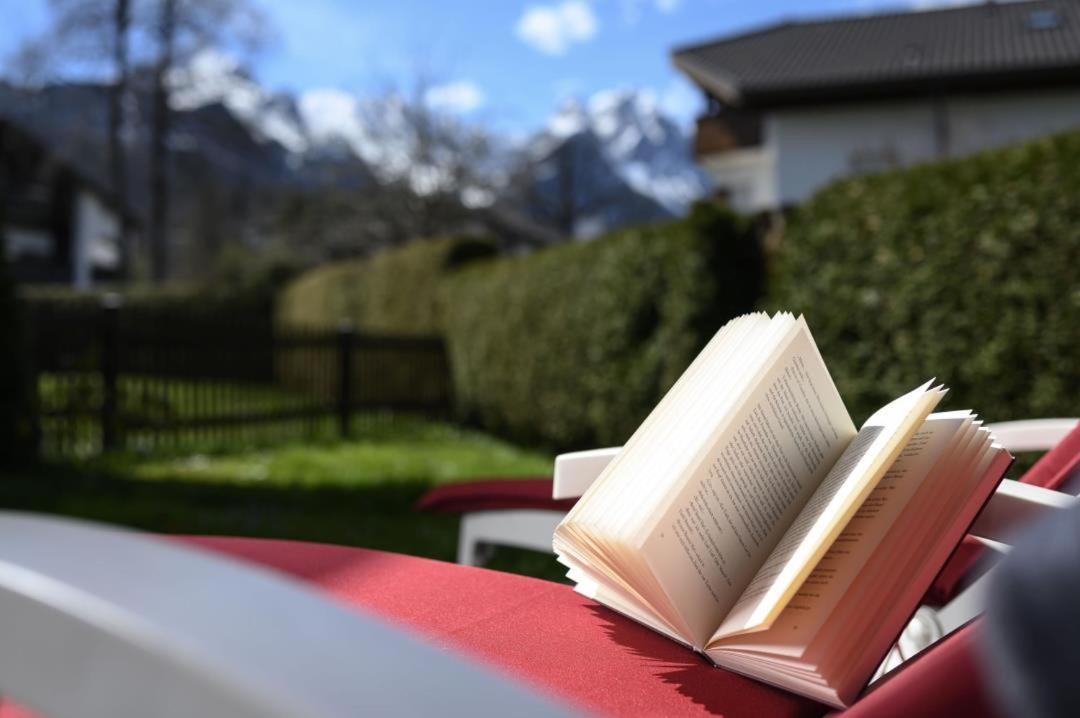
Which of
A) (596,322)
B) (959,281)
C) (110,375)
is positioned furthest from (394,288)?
(959,281)

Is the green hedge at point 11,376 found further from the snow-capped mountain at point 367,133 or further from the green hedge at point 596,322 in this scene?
the snow-capped mountain at point 367,133

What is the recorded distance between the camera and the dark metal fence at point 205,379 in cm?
786

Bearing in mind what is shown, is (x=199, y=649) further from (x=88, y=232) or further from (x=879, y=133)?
(x=88, y=232)

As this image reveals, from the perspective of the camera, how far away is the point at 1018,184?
4234 millimetres

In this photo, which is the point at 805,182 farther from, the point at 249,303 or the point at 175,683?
the point at 175,683

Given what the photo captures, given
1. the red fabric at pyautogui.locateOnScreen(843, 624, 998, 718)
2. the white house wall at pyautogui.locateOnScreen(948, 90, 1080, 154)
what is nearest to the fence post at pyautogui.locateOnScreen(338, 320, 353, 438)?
the red fabric at pyautogui.locateOnScreen(843, 624, 998, 718)

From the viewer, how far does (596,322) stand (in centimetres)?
762

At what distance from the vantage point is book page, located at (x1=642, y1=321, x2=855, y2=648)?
102 centimetres

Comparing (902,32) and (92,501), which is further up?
(902,32)

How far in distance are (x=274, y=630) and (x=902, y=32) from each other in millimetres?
21794

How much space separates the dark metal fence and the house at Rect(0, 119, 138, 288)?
17.5 m

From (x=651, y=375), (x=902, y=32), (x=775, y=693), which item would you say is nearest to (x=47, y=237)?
(x=902, y=32)

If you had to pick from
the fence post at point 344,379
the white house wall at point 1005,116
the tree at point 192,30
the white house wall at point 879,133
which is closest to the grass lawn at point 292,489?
the fence post at point 344,379

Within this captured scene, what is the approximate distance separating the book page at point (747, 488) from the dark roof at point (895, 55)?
671 inches
